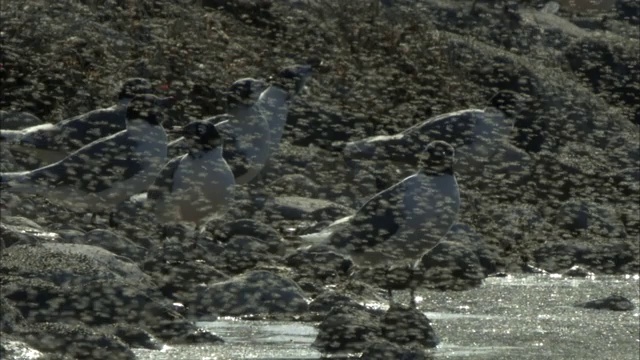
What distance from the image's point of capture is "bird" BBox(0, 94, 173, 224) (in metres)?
6.03

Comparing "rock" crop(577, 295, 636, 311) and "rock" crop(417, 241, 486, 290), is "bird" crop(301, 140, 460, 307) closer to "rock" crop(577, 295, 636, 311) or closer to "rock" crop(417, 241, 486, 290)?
"rock" crop(417, 241, 486, 290)

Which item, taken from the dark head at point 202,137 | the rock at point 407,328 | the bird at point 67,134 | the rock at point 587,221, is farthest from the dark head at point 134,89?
the rock at point 407,328

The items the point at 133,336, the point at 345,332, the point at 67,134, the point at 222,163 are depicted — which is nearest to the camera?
the point at 133,336

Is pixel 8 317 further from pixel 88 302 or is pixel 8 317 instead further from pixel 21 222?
pixel 21 222

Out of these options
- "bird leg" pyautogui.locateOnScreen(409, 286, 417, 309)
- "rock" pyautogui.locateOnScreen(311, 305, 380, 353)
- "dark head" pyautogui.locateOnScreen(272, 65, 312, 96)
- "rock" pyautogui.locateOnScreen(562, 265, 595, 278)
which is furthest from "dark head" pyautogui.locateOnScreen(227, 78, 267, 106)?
"rock" pyautogui.locateOnScreen(311, 305, 380, 353)

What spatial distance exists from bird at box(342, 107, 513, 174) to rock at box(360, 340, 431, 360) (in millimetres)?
3401

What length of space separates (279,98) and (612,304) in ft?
9.96

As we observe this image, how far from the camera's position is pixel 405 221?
17.3 ft

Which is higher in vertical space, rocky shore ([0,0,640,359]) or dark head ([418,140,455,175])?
dark head ([418,140,455,175])

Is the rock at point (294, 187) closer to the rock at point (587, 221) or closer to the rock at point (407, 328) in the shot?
the rock at point (587, 221)

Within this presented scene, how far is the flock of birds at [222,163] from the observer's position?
5.37m

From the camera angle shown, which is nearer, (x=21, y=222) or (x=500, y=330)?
(x=500, y=330)

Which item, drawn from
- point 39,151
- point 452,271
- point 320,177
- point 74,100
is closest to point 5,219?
point 39,151

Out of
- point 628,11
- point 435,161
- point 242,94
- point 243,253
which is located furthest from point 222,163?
point 628,11
